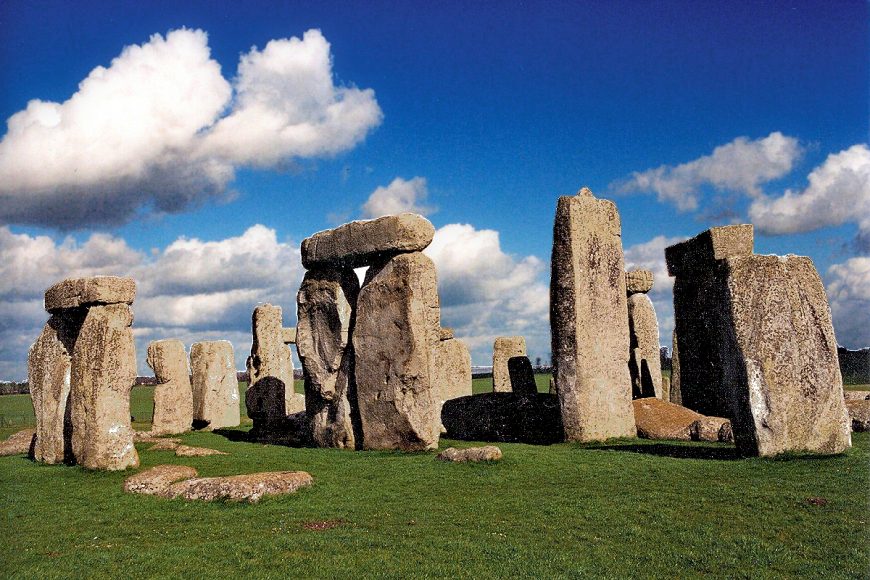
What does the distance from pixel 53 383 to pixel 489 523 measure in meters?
10.5

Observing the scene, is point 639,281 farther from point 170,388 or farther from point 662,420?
point 170,388

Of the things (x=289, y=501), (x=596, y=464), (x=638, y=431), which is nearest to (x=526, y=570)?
(x=289, y=501)

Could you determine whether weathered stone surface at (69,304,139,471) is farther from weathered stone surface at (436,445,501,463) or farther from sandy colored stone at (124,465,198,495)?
weathered stone surface at (436,445,501,463)

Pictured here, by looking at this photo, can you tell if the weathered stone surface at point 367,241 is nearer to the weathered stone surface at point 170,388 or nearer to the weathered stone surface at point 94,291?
Result: the weathered stone surface at point 94,291

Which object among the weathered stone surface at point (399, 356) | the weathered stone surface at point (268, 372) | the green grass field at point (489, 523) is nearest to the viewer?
the green grass field at point (489, 523)

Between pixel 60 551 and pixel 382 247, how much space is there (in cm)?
885

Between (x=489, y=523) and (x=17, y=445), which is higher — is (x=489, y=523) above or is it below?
below

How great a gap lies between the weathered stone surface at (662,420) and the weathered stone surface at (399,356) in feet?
15.3

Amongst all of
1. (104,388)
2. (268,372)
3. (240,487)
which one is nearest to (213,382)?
(268,372)

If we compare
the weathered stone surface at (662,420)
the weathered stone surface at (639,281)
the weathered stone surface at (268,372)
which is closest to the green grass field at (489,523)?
the weathered stone surface at (662,420)

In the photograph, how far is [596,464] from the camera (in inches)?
458

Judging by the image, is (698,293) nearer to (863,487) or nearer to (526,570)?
(863,487)

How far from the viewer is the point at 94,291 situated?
13.1 metres

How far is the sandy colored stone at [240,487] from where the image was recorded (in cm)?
1018
